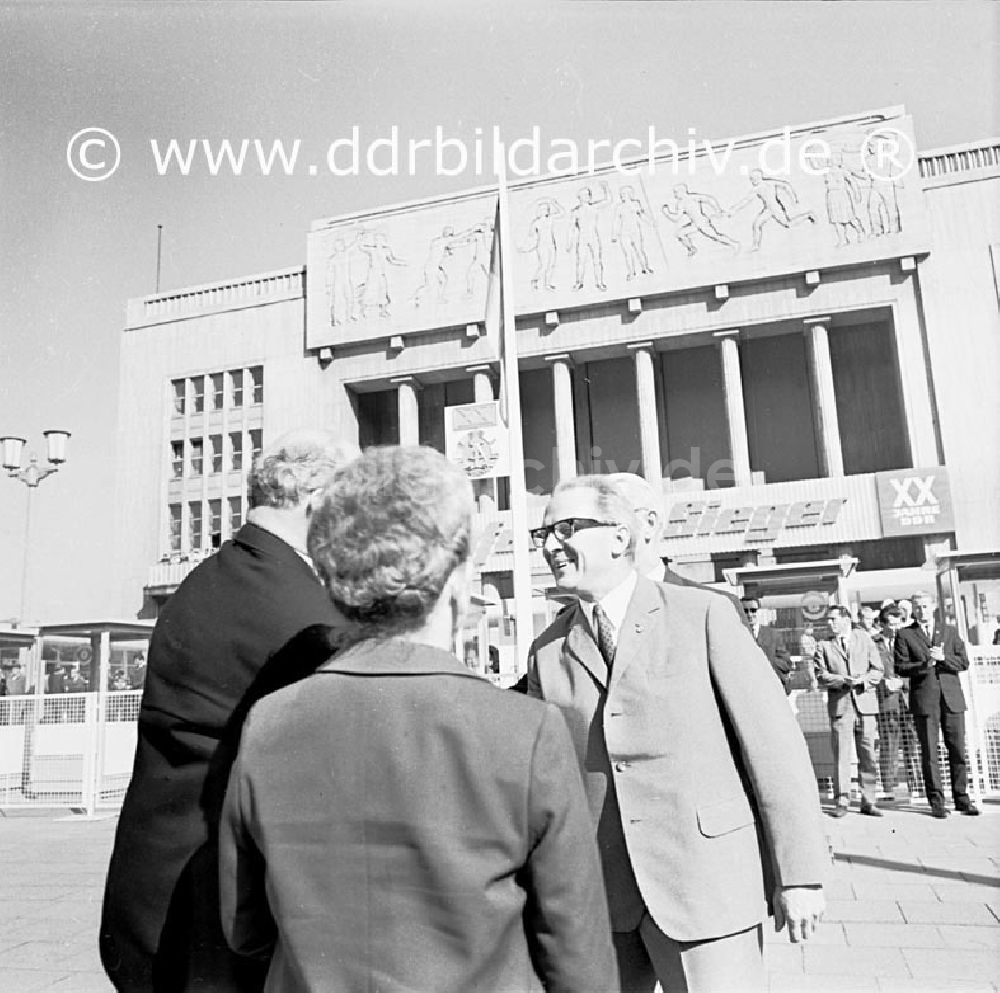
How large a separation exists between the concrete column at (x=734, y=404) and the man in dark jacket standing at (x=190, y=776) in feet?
95.2

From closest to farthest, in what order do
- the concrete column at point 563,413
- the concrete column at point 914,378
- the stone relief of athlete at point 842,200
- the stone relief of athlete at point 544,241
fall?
the concrete column at point 914,378 → the stone relief of athlete at point 842,200 → the stone relief of athlete at point 544,241 → the concrete column at point 563,413

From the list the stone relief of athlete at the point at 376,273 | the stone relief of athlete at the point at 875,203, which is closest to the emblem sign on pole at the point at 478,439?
the stone relief of athlete at the point at 875,203

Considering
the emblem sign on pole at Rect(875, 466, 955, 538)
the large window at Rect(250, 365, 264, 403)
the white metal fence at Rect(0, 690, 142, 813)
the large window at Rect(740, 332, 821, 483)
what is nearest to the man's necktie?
the white metal fence at Rect(0, 690, 142, 813)

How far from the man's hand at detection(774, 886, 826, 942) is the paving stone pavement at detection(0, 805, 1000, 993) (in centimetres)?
91

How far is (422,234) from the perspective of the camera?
100.0 feet

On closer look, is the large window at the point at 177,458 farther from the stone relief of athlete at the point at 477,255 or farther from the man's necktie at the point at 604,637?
the man's necktie at the point at 604,637

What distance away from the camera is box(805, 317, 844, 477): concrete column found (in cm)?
2903

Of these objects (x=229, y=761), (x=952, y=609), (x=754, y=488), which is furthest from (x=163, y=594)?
(x=229, y=761)

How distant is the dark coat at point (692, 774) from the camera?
6.63 ft

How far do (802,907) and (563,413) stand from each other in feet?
98.8

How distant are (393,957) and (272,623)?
2.34 ft

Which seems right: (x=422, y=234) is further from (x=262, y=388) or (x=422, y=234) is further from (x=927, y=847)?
(x=927, y=847)

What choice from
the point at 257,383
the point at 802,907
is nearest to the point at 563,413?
the point at 257,383

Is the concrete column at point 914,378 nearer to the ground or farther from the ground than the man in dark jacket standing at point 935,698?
farther from the ground
